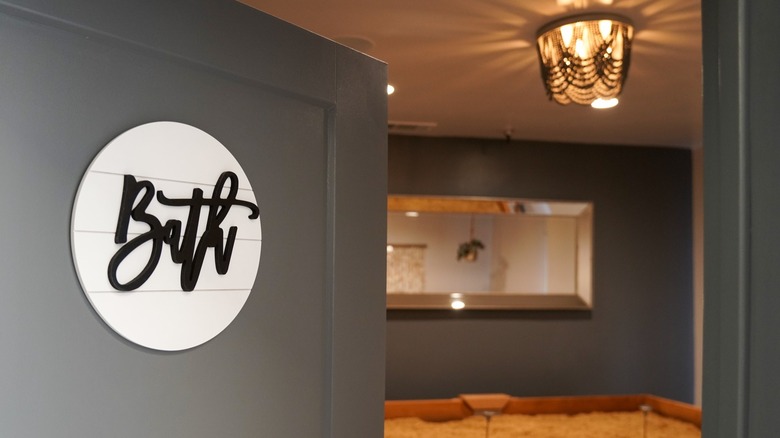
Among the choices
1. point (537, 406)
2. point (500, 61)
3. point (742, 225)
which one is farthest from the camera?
point (537, 406)

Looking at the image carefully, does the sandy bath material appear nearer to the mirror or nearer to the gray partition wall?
the mirror

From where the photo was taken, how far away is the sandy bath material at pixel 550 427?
454cm

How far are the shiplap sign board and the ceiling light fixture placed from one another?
184 cm

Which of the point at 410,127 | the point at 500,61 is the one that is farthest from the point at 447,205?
the point at 500,61

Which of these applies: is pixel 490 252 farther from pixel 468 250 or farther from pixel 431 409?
pixel 431 409

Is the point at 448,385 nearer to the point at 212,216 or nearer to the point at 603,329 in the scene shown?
the point at 603,329

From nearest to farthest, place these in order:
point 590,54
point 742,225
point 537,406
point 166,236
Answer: point 742,225 → point 166,236 → point 590,54 → point 537,406

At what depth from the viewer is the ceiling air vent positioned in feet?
16.3

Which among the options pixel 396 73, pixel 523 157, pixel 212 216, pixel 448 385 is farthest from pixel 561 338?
pixel 212 216

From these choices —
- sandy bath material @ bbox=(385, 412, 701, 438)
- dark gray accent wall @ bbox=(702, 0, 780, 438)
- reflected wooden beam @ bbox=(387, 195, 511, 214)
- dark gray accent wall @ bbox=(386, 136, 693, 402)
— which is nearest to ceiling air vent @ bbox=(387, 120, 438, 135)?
dark gray accent wall @ bbox=(386, 136, 693, 402)

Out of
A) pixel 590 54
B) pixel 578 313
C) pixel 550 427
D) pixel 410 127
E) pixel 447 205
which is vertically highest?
pixel 410 127

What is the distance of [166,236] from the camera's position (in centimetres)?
130

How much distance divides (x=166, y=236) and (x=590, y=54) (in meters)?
2.11

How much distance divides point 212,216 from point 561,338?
15.0ft
